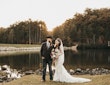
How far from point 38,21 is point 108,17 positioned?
99.5 feet

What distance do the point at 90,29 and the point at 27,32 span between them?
1141 inches

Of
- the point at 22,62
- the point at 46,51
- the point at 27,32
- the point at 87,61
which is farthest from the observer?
the point at 27,32

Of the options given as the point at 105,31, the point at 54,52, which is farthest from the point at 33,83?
the point at 105,31

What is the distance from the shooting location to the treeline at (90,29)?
320 ft

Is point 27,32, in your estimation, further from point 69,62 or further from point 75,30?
point 69,62

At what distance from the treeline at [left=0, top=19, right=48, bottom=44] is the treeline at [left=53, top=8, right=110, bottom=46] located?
1254 cm

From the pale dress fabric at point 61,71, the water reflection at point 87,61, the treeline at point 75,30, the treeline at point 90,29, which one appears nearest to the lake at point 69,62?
the water reflection at point 87,61

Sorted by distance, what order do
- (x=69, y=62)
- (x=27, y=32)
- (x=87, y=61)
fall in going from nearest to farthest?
(x=69, y=62), (x=87, y=61), (x=27, y=32)

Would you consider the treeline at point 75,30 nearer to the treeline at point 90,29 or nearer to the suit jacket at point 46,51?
the treeline at point 90,29

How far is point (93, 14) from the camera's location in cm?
10531

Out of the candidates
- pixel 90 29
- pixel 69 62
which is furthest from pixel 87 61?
pixel 90 29

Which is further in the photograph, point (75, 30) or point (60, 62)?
point (75, 30)

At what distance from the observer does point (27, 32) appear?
116938 mm

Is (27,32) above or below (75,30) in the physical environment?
above
